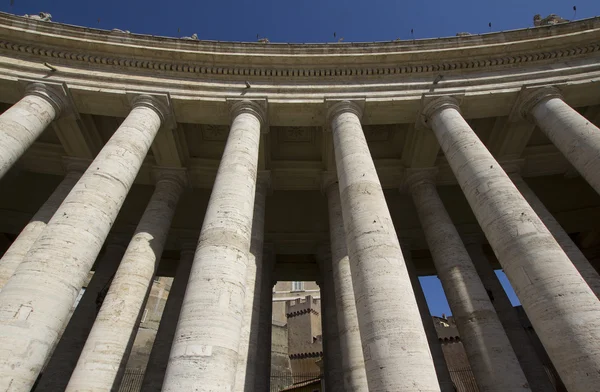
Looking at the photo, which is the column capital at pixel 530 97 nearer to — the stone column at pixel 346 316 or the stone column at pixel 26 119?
the stone column at pixel 346 316

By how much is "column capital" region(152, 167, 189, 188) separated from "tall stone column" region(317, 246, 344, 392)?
922cm

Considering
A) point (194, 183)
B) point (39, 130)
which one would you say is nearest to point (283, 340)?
point (194, 183)

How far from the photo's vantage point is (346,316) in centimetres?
1424

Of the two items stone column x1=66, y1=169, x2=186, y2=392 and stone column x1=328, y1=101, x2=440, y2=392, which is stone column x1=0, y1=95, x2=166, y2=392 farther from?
stone column x1=328, y1=101, x2=440, y2=392

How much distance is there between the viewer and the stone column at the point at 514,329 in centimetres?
1644

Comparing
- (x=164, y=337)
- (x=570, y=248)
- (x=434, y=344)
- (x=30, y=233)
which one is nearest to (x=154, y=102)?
(x=30, y=233)

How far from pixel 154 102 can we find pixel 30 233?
739cm

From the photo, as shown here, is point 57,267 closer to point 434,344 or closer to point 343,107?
point 343,107

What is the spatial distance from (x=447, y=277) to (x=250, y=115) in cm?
1058

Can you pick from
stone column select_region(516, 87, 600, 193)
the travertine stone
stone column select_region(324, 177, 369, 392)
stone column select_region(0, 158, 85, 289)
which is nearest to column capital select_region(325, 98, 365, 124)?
stone column select_region(324, 177, 369, 392)

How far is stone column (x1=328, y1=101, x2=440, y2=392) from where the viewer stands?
315 inches

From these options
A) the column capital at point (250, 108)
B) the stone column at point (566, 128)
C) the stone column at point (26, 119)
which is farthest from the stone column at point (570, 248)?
the stone column at point (26, 119)

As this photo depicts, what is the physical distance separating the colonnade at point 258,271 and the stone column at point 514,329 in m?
0.10

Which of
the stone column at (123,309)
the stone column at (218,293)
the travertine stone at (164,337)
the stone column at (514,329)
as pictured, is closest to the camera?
the stone column at (218,293)
